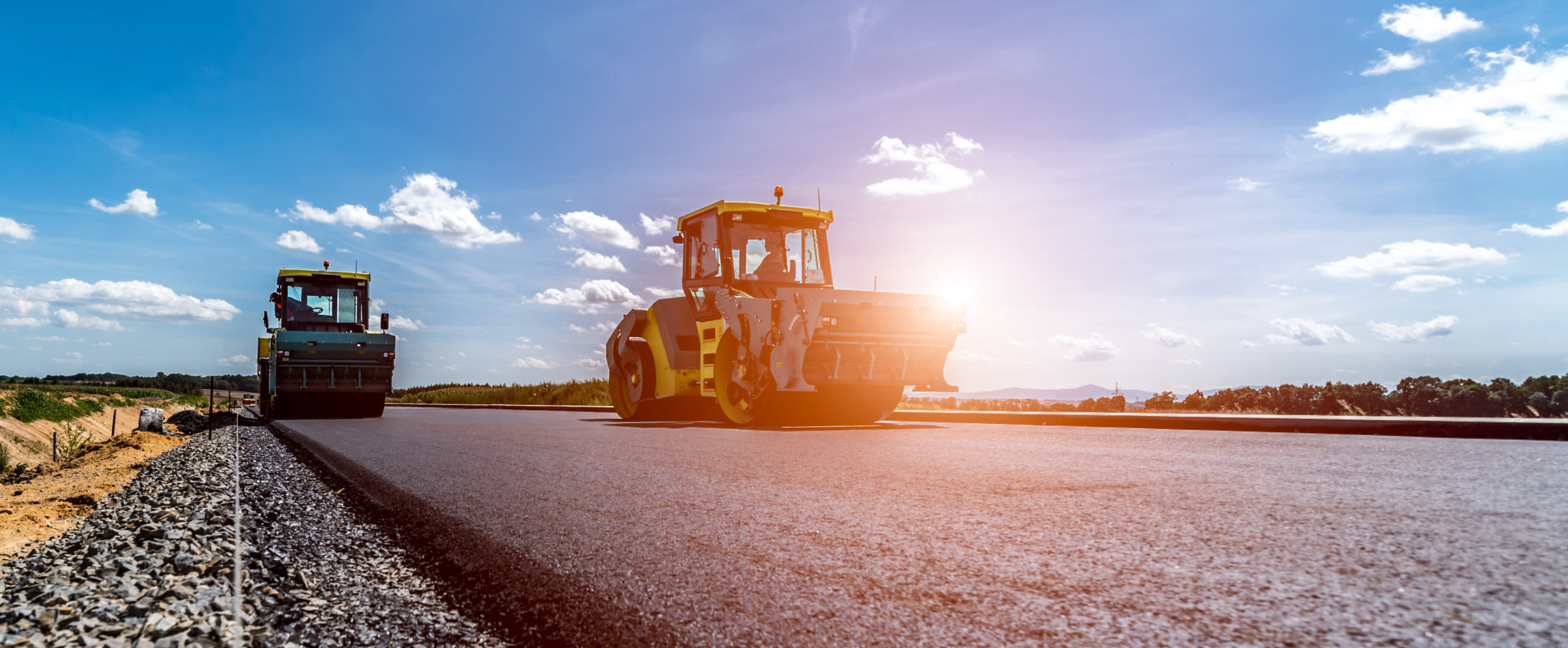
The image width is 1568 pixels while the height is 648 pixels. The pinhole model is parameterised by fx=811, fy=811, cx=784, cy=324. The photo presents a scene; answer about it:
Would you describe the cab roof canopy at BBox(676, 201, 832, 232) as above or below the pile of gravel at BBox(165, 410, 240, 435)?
above

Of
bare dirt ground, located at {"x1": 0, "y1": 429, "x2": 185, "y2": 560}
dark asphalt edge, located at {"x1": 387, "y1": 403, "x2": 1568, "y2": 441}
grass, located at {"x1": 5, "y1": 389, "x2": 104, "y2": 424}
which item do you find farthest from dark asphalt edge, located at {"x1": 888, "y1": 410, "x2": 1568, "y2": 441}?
grass, located at {"x1": 5, "y1": 389, "x2": 104, "y2": 424}

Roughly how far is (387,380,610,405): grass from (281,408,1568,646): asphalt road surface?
11.7 metres

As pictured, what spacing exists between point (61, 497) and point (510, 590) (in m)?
4.46

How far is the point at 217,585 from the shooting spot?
2.56 metres

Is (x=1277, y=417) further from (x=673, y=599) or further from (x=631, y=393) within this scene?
(x=631, y=393)

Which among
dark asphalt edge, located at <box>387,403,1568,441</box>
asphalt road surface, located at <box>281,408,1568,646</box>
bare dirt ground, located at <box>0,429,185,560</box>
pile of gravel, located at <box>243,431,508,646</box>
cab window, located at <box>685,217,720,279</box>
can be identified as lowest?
bare dirt ground, located at <box>0,429,185,560</box>

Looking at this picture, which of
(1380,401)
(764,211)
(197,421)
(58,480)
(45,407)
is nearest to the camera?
(58,480)

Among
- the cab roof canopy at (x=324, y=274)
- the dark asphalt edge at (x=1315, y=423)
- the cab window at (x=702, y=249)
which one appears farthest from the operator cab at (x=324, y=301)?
the dark asphalt edge at (x=1315, y=423)

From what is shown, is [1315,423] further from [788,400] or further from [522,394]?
[522,394]

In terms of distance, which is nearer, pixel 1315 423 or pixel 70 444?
pixel 1315 423

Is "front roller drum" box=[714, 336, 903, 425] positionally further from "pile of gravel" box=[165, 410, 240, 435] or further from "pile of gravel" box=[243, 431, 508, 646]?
"pile of gravel" box=[165, 410, 240, 435]

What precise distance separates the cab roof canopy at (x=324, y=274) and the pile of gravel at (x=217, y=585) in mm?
15641

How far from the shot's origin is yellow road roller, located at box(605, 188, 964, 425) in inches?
382

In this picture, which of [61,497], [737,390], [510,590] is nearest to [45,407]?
[737,390]
